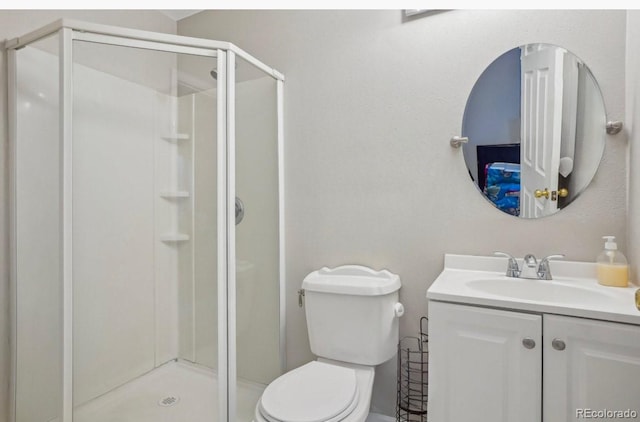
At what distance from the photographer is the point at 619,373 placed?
96 centimetres

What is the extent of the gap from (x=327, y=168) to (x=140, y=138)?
3.00 feet

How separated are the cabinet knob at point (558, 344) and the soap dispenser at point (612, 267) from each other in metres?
0.39

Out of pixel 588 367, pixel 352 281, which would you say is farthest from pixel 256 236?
pixel 588 367

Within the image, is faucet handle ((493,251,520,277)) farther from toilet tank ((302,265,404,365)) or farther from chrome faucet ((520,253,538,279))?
toilet tank ((302,265,404,365))

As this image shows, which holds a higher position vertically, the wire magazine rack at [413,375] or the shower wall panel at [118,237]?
the shower wall panel at [118,237]

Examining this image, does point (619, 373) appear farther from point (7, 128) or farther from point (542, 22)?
point (7, 128)

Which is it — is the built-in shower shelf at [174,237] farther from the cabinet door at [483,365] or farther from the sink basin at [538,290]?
the sink basin at [538,290]

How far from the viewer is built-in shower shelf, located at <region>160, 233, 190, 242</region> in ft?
5.42

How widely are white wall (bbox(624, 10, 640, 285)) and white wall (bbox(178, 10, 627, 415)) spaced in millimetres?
31

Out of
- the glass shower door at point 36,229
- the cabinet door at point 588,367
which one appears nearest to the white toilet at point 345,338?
the cabinet door at point 588,367

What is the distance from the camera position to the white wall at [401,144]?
1355 millimetres

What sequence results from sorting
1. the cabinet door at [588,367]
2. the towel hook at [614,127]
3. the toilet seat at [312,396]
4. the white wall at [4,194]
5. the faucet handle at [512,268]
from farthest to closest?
the white wall at [4,194], the faucet handle at [512,268], the towel hook at [614,127], the toilet seat at [312,396], the cabinet door at [588,367]

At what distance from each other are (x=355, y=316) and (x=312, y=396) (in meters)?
0.38

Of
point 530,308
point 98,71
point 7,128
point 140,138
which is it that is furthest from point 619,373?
point 7,128
